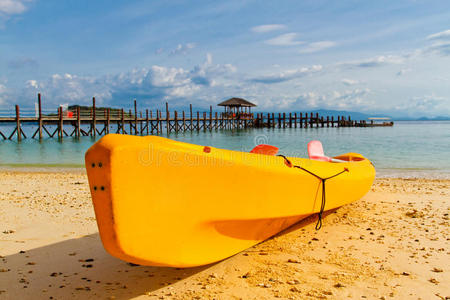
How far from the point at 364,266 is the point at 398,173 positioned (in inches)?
301

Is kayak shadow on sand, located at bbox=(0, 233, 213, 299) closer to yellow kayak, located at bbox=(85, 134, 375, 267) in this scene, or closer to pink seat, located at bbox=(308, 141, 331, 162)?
yellow kayak, located at bbox=(85, 134, 375, 267)

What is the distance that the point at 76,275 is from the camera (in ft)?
8.78

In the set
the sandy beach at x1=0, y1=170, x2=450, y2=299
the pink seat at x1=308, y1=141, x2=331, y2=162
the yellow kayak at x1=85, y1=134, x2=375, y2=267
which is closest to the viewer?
the yellow kayak at x1=85, y1=134, x2=375, y2=267

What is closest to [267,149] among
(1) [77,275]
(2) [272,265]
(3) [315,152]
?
(2) [272,265]

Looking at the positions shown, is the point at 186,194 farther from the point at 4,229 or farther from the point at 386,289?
the point at 4,229

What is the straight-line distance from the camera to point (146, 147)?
6.70ft

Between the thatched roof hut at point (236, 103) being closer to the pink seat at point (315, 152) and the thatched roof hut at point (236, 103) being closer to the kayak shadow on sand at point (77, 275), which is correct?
the pink seat at point (315, 152)

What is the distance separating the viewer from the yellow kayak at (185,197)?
193 centimetres

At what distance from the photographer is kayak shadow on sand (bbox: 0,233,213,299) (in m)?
2.39

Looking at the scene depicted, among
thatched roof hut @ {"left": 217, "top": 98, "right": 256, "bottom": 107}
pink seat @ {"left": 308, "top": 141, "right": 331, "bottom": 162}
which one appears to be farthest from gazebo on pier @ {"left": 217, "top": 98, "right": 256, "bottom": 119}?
pink seat @ {"left": 308, "top": 141, "right": 331, "bottom": 162}

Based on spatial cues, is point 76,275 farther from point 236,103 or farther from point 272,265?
point 236,103

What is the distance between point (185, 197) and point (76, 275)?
1236 millimetres

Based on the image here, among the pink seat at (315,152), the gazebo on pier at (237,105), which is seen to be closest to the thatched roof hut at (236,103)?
the gazebo on pier at (237,105)

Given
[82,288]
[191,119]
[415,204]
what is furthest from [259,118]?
[82,288]
